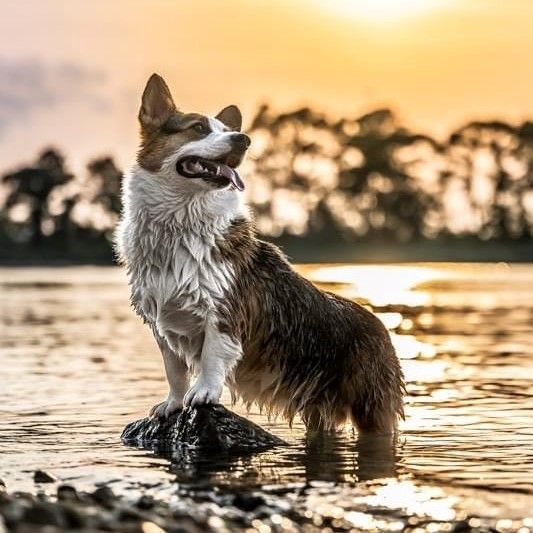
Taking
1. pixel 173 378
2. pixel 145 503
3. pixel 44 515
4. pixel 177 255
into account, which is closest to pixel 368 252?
pixel 173 378

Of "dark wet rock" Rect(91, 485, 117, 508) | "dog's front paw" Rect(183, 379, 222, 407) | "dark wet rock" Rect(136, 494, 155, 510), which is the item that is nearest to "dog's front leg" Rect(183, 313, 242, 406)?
"dog's front paw" Rect(183, 379, 222, 407)

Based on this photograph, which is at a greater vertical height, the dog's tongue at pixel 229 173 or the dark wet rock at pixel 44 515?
the dog's tongue at pixel 229 173

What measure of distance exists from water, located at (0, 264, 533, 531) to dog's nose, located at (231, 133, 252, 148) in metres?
2.66

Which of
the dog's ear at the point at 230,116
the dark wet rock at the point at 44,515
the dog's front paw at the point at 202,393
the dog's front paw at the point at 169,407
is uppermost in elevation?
the dog's ear at the point at 230,116

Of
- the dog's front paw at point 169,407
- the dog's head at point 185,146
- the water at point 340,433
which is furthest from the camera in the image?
the dog's front paw at point 169,407

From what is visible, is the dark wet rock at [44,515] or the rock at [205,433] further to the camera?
the rock at [205,433]

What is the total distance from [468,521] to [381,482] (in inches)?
59.9

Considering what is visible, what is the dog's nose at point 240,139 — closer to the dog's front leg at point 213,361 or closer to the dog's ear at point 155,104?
the dog's ear at point 155,104

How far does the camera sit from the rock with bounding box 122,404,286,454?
37.9 ft

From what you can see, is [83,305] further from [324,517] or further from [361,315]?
[324,517]

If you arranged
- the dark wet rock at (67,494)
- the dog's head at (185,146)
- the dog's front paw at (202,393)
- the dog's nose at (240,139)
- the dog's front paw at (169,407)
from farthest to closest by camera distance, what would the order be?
the dog's front paw at (169,407) < the dog's front paw at (202,393) < the dog's head at (185,146) < the dog's nose at (240,139) < the dark wet rock at (67,494)

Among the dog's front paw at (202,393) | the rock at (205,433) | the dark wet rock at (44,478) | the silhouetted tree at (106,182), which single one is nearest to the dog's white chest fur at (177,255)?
the dog's front paw at (202,393)

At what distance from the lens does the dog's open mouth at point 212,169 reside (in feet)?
36.3

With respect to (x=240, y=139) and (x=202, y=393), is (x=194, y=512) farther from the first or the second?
(x=240, y=139)
